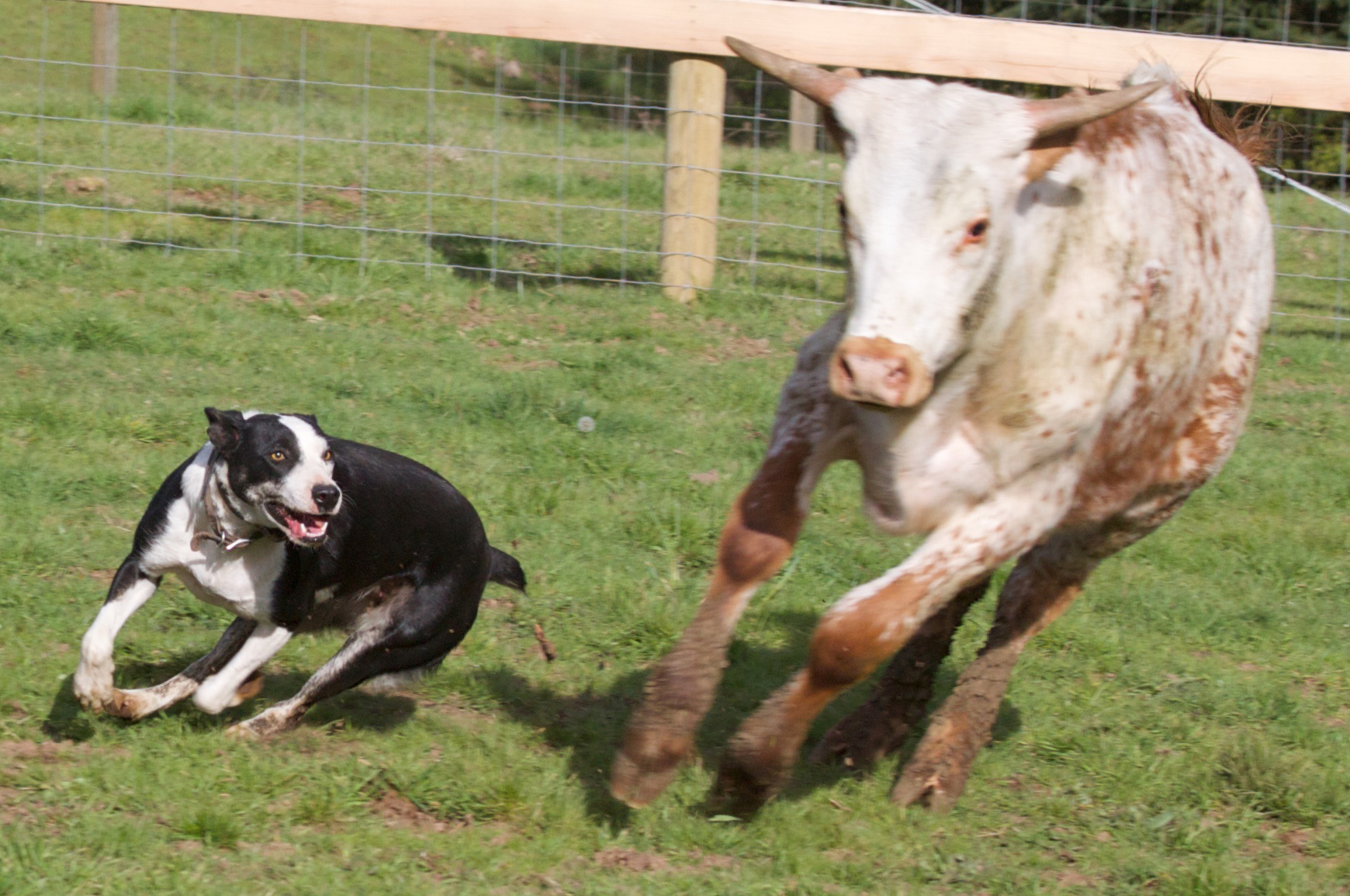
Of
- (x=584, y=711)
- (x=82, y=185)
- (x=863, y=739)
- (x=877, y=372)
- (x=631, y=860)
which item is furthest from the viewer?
(x=82, y=185)

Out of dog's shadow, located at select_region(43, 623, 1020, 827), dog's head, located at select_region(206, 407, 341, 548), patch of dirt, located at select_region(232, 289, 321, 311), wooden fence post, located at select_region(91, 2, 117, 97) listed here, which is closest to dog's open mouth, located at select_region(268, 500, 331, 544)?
dog's head, located at select_region(206, 407, 341, 548)

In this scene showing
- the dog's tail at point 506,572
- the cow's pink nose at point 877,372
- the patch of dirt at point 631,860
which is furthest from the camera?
the dog's tail at point 506,572

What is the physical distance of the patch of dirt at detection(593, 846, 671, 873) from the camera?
3.61 metres

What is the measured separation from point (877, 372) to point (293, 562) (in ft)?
6.61

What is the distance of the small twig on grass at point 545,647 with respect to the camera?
4.78 metres

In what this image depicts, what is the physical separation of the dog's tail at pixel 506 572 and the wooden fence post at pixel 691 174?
373 cm

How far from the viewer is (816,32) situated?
7812 millimetres

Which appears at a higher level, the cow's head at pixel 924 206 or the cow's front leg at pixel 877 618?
the cow's head at pixel 924 206

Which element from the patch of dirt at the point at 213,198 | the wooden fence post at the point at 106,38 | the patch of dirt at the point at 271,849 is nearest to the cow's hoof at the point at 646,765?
the patch of dirt at the point at 271,849

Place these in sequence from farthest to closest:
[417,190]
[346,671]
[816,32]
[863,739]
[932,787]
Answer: [417,190] < [816,32] < [863,739] < [346,671] < [932,787]

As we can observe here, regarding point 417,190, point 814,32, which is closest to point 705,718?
point 814,32

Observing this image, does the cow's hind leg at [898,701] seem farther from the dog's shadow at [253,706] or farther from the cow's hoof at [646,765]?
the dog's shadow at [253,706]

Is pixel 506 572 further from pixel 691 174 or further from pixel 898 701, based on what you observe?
pixel 691 174

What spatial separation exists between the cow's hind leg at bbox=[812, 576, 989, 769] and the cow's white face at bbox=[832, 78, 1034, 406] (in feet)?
4.84
